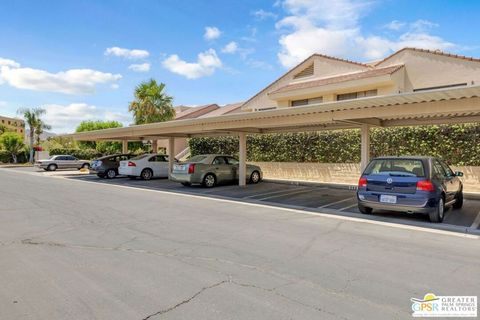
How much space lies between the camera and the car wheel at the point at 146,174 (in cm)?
1917

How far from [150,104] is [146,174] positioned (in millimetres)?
8837

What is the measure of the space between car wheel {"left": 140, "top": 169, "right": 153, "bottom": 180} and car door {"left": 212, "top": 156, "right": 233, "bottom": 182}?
5.37 m

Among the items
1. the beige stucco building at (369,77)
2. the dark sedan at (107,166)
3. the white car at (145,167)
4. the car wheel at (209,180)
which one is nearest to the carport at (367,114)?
the car wheel at (209,180)

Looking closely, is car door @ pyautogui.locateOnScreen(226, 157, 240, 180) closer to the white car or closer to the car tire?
the car tire

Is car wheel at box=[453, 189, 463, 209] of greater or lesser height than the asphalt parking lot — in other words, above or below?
above

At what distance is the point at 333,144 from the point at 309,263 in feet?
48.3

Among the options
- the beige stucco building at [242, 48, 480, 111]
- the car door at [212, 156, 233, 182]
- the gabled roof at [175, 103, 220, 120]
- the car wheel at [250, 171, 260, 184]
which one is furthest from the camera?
the gabled roof at [175, 103, 220, 120]

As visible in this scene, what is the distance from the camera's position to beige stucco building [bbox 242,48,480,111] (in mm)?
17359

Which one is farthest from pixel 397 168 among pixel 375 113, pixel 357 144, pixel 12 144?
pixel 12 144

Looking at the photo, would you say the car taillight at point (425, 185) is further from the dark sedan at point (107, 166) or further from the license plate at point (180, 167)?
the dark sedan at point (107, 166)

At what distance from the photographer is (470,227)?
7566mm

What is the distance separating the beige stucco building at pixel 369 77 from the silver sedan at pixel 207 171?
8.03 metres

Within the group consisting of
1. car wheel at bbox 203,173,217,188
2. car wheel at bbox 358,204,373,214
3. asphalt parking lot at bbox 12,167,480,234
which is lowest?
asphalt parking lot at bbox 12,167,480,234

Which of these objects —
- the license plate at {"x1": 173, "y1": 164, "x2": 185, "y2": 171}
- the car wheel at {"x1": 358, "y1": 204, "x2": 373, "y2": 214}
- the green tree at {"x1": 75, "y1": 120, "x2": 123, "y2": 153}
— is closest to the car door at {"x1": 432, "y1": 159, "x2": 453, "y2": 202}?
the car wheel at {"x1": 358, "y1": 204, "x2": 373, "y2": 214}
